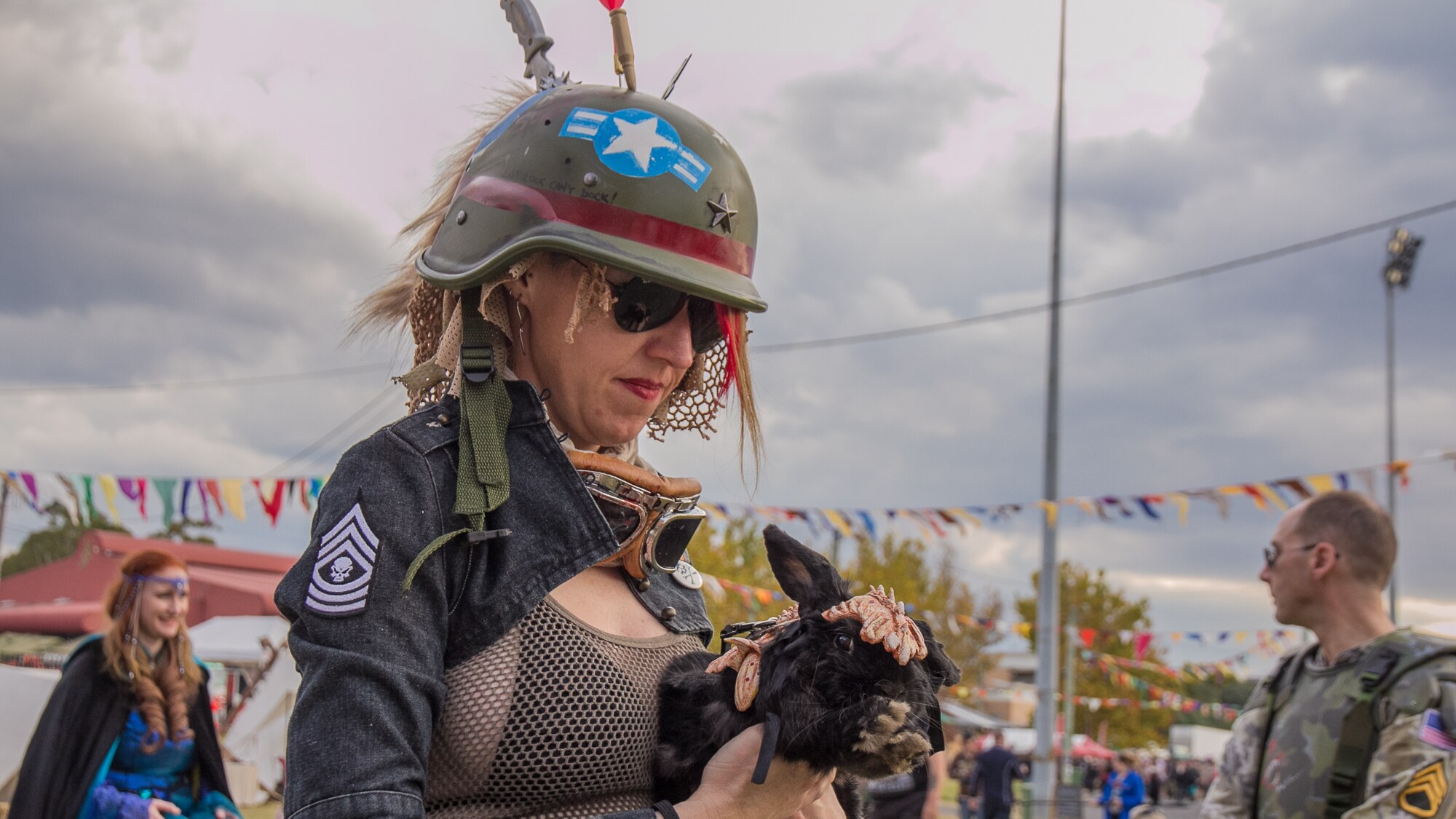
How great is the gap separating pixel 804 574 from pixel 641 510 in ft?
0.96

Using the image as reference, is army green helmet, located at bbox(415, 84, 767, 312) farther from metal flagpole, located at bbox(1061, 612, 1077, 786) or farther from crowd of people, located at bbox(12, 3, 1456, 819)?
metal flagpole, located at bbox(1061, 612, 1077, 786)

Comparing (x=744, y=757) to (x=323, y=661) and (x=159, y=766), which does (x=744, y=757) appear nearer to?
(x=323, y=661)

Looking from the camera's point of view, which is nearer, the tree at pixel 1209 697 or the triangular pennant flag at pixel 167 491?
the triangular pennant flag at pixel 167 491

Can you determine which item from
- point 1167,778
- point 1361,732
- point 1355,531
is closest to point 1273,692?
point 1361,732

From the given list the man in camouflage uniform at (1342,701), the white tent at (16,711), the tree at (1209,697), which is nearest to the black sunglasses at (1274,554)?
the man in camouflage uniform at (1342,701)

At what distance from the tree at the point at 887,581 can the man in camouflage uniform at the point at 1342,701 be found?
13.3 m

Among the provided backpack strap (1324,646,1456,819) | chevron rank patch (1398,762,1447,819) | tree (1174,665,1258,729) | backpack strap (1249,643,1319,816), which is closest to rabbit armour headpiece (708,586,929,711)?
chevron rank patch (1398,762,1447,819)

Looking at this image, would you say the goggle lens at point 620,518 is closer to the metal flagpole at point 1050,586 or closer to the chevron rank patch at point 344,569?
the chevron rank patch at point 344,569

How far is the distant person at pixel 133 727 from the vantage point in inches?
186

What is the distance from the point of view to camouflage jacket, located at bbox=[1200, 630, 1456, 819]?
3.85 m

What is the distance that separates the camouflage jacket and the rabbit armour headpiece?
3.00 m

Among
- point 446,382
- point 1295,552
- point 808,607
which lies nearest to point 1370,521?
point 1295,552

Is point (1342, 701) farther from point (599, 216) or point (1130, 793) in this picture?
point (1130, 793)

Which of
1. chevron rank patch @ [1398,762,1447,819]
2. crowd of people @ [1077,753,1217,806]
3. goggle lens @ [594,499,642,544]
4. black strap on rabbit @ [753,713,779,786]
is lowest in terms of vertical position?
crowd of people @ [1077,753,1217,806]
